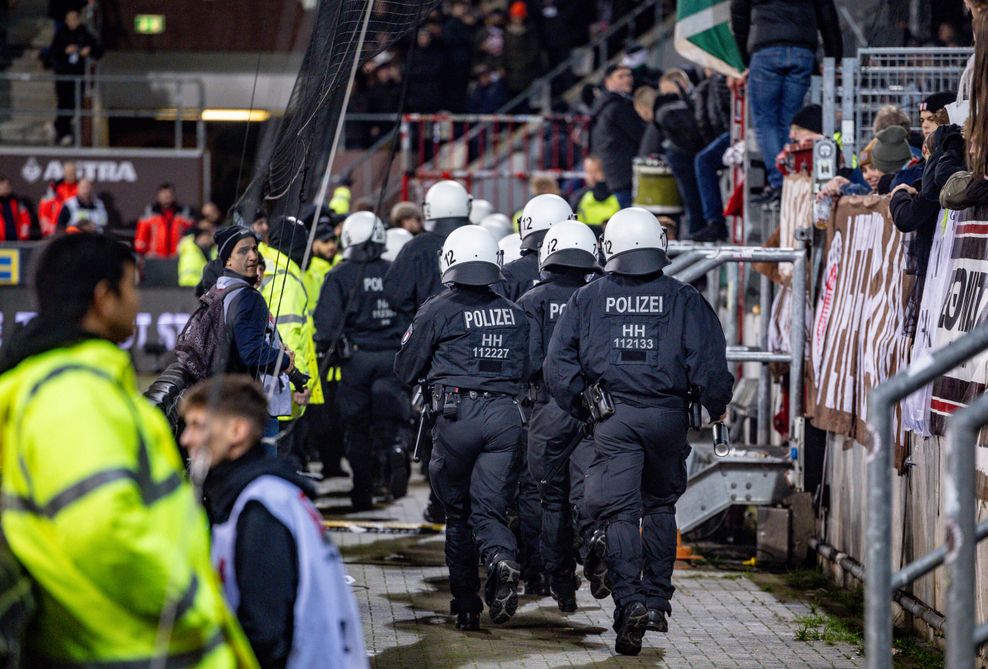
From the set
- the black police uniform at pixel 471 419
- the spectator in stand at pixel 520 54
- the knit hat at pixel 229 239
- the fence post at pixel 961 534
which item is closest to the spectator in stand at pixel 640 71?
the spectator in stand at pixel 520 54

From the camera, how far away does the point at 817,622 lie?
351 inches

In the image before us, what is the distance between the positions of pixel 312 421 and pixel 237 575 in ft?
30.8

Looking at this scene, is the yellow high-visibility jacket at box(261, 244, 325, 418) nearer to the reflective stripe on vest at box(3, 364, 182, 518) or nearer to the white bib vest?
the white bib vest

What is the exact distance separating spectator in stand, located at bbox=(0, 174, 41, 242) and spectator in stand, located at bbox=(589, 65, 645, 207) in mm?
9466

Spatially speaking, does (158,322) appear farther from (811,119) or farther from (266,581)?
(266,581)

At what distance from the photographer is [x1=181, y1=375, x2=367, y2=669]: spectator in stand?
4273mm

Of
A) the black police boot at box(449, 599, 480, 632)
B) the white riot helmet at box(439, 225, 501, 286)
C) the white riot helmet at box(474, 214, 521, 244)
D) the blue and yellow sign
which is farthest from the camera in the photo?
the blue and yellow sign

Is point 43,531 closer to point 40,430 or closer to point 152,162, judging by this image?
point 40,430

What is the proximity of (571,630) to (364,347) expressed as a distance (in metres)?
4.47

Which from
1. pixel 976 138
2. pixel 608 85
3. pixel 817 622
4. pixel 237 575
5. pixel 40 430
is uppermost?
pixel 608 85

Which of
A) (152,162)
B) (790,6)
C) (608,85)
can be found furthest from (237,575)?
(152,162)

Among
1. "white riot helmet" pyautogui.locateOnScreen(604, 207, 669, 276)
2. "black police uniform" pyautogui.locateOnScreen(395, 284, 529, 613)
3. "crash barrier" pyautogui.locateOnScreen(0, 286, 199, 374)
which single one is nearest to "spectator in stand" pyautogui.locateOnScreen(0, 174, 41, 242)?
"crash barrier" pyautogui.locateOnScreen(0, 286, 199, 374)

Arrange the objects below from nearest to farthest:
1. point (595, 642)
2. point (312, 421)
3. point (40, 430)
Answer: point (40, 430), point (595, 642), point (312, 421)

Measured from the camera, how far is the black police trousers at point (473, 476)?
28.2ft
